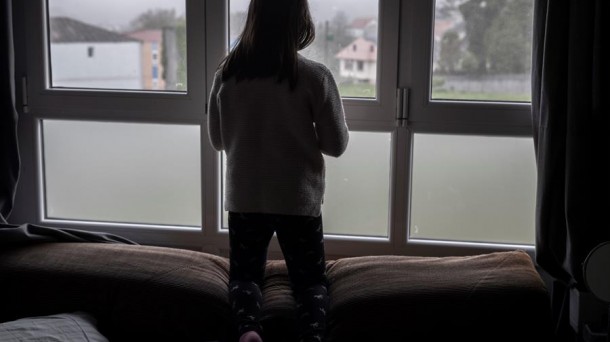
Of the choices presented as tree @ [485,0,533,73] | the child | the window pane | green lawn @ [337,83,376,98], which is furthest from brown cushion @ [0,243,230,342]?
tree @ [485,0,533,73]

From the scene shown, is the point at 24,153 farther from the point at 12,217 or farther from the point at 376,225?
the point at 376,225

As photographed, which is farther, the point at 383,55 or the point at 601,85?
the point at 383,55

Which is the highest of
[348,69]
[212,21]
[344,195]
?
[212,21]

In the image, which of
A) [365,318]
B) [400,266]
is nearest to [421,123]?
[400,266]

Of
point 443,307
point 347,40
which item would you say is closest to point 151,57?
point 347,40

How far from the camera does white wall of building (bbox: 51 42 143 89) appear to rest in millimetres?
2699

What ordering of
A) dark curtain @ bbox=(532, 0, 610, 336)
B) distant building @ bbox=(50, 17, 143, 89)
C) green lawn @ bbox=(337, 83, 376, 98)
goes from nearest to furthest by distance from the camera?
dark curtain @ bbox=(532, 0, 610, 336) < green lawn @ bbox=(337, 83, 376, 98) < distant building @ bbox=(50, 17, 143, 89)

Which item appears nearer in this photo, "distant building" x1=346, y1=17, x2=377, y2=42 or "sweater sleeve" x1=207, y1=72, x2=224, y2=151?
"sweater sleeve" x1=207, y1=72, x2=224, y2=151

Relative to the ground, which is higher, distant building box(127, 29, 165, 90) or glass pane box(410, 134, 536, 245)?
distant building box(127, 29, 165, 90)

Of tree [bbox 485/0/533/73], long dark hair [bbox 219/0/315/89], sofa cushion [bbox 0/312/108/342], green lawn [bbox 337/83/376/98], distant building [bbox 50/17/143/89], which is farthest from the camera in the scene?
distant building [bbox 50/17/143/89]

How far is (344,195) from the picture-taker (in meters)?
2.67

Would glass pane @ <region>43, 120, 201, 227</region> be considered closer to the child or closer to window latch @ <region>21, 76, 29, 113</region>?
window latch @ <region>21, 76, 29, 113</region>

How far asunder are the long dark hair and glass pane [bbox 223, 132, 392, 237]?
2.05 ft

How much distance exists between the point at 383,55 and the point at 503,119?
462 mm
